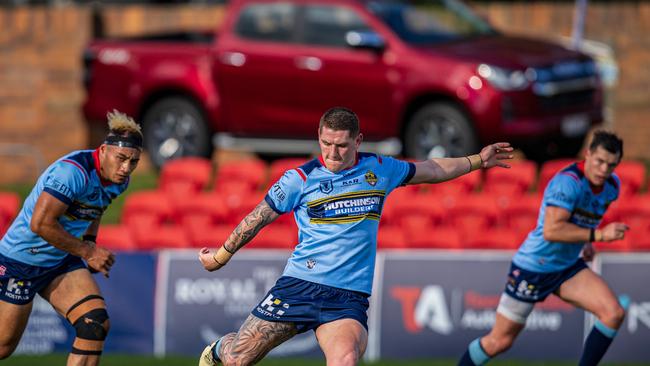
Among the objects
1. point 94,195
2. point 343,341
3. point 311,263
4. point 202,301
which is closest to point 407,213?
point 202,301

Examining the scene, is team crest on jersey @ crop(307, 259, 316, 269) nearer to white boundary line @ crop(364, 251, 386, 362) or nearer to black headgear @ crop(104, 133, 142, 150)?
black headgear @ crop(104, 133, 142, 150)

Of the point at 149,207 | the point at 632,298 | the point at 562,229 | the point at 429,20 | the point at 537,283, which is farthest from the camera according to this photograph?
the point at 429,20

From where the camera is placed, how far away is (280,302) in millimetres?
9023

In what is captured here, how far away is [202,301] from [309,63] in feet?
13.6

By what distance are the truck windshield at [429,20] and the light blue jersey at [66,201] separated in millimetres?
6986

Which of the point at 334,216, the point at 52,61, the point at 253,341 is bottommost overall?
the point at 253,341

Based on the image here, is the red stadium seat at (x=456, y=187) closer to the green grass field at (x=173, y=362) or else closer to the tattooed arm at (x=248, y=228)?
the green grass field at (x=173, y=362)

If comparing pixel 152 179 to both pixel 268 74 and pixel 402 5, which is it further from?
pixel 402 5

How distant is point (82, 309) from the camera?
32.4 ft

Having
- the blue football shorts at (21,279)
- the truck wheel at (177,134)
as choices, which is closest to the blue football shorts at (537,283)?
the blue football shorts at (21,279)

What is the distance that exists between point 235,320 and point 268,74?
169 inches

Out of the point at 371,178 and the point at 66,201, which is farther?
the point at 66,201

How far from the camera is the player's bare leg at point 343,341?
858 centimetres

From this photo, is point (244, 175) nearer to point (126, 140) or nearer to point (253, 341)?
point (126, 140)
